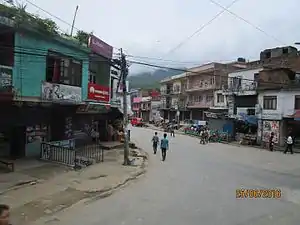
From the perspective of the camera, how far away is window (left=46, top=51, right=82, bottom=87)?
60.5 feet

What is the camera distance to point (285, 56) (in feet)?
153

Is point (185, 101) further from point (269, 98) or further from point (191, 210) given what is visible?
point (191, 210)

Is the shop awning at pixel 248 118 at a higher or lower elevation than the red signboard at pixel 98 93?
lower

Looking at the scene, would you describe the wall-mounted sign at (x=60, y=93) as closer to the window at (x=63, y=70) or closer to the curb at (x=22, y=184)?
the window at (x=63, y=70)

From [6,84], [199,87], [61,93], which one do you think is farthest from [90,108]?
→ [199,87]

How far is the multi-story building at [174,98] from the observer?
68500mm

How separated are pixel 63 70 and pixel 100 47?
15.0ft

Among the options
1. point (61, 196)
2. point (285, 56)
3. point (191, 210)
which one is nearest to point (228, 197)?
point (191, 210)

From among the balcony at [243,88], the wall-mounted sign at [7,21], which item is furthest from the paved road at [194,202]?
the balcony at [243,88]

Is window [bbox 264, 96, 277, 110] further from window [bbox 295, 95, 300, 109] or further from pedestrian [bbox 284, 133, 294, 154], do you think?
pedestrian [bbox 284, 133, 294, 154]

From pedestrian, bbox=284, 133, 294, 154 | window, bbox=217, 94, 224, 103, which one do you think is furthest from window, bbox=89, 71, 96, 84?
window, bbox=217, 94, 224, 103

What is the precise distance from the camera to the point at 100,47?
23.2 m
